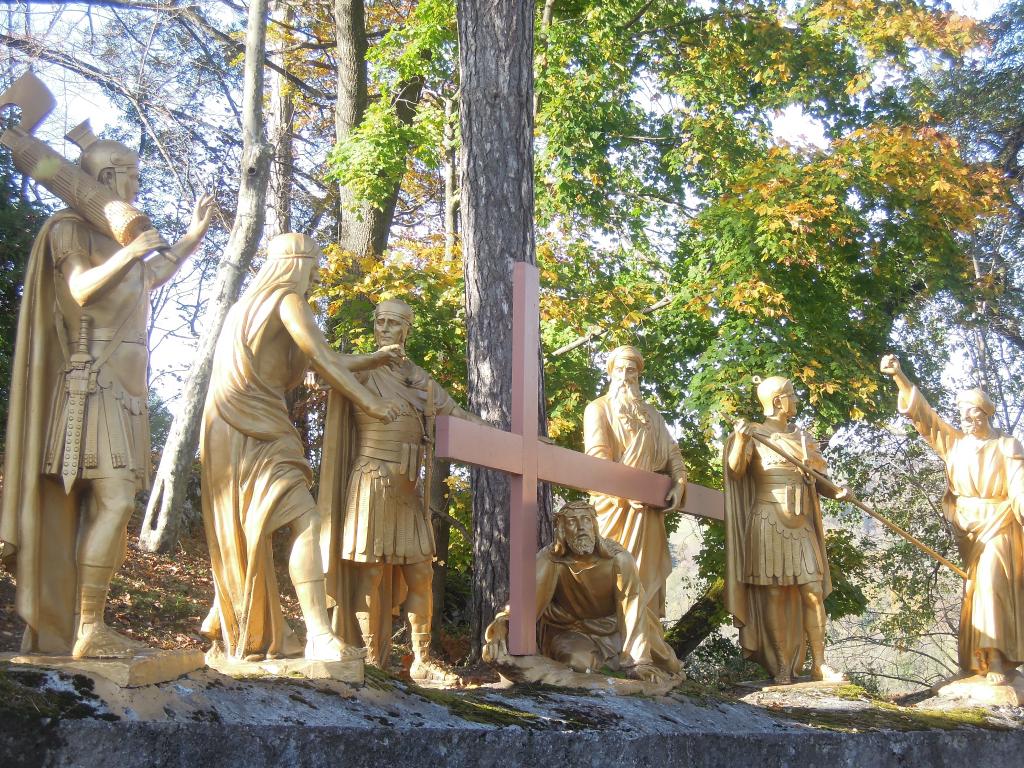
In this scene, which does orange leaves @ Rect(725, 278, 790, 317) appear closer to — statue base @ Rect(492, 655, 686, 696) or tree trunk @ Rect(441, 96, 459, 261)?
tree trunk @ Rect(441, 96, 459, 261)

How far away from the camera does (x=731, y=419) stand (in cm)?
1382

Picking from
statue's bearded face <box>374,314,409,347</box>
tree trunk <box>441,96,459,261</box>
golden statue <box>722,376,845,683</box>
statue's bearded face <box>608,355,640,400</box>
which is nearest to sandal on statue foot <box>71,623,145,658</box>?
statue's bearded face <box>374,314,409,347</box>

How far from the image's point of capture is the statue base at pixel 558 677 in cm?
680

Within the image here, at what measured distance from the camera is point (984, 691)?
31.0ft

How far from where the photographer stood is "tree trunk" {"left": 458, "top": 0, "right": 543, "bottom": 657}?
10172 millimetres

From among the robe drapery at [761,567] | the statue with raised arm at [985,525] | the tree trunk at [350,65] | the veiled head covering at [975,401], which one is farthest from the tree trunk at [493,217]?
the tree trunk at [350,65]

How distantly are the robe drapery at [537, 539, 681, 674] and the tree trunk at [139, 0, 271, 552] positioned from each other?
23.4 ft

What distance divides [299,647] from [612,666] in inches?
79.1

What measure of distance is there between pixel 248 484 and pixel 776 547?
4.57 metres

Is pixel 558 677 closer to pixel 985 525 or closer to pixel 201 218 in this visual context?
pixel 201 218

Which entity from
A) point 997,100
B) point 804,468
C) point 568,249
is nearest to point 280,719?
point 804,468

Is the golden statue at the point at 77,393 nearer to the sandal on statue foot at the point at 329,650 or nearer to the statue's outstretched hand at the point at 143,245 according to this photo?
the statue's outstretched hand at the point at 143,245

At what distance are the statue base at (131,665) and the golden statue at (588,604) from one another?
2.39 meters

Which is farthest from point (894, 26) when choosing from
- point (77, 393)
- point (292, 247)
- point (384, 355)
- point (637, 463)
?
point (77, 393)
